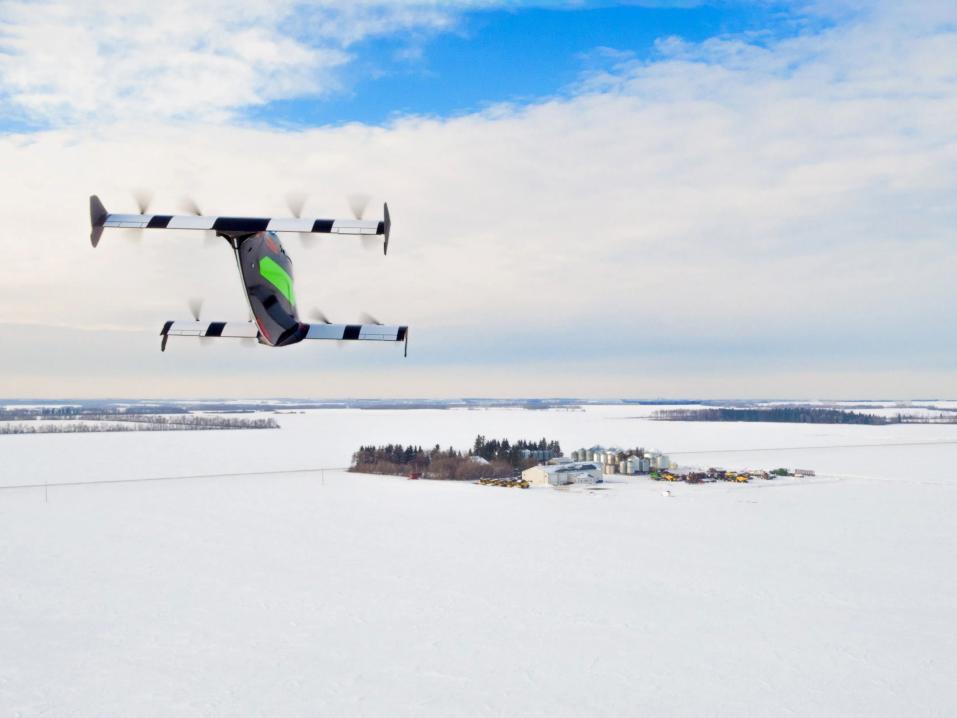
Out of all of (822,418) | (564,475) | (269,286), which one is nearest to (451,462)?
(564,475)

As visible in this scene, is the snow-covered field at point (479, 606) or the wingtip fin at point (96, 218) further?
the snow-covered field at point (479, 606)

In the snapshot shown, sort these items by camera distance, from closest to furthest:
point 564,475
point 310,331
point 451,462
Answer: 1. point 310,331
2. point 564,475
3. point 451,462

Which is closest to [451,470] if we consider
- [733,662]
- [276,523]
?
[276,523]

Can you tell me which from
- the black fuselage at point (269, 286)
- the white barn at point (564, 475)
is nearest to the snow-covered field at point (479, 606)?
the black fuselage at point (269, 286)

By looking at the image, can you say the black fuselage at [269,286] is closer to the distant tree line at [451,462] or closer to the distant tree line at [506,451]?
the distant tree line at [451,462]

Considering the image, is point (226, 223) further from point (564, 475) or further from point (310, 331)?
point (564, 475)

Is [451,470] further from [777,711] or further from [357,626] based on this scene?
[777,711]
